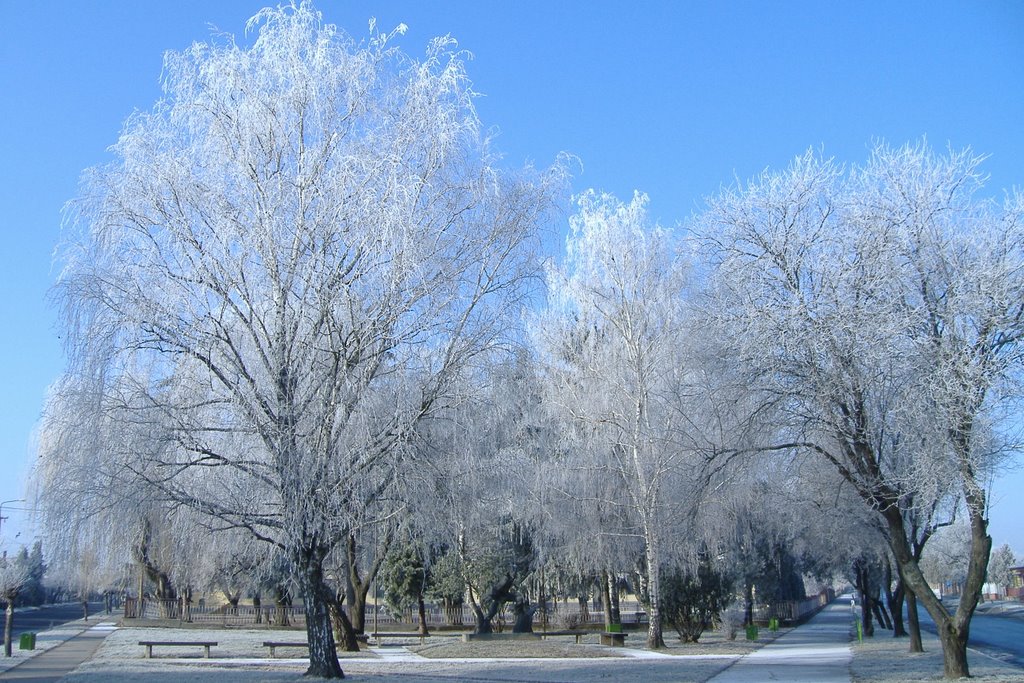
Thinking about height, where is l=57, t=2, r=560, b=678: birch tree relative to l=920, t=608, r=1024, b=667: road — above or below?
above

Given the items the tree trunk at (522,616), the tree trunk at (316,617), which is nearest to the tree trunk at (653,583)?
the tree trunk at (522,616)

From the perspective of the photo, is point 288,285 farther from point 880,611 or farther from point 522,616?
point 880,611

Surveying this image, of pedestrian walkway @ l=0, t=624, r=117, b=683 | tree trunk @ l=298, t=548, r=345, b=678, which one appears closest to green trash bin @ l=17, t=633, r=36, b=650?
pedestrian walkway @ l=0, t=624, r=117, b=683

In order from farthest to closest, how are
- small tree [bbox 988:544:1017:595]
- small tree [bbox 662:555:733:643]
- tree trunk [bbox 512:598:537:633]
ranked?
small tree [bbox 988:544:1017:595] → tree trunk [bbox 512:598:537:633] → small tree [bbox 662:555:733:643]

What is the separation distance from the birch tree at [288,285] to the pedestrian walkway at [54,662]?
7664 millimetres

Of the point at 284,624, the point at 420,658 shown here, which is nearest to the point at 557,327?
the point at 420,658

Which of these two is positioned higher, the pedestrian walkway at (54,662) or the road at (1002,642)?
Answer: the pedestrian walkway at (54,662)

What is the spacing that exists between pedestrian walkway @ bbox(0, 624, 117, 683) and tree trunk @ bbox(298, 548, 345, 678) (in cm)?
640

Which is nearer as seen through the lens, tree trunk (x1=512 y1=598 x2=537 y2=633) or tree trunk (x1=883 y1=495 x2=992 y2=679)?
tree trunk (x1=883 y1=495 x2=992 y2=679)

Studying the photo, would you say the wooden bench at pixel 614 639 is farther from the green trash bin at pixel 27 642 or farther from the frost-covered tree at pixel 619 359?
the green trash bin at pixel 27 642

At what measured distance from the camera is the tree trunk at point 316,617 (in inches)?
634

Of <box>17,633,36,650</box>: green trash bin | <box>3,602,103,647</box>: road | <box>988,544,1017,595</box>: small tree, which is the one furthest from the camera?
<box>988,544,1017,595</box>: small tree

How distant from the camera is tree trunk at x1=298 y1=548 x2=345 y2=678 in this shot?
1609 cm

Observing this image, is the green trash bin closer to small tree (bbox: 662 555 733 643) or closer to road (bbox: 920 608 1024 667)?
small tree (bbox: 662 555 733 643)
